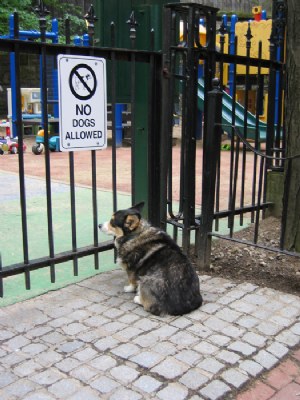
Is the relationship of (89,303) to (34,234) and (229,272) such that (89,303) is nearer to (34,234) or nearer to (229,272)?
(229,272)

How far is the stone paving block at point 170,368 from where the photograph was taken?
2.87 meters

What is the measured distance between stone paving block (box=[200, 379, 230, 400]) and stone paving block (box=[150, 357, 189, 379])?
188 mm

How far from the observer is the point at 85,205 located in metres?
6.65

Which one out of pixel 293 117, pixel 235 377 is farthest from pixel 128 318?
pixel 293 117

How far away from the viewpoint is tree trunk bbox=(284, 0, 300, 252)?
4414mm

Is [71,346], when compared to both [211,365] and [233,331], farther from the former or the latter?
[233,331]

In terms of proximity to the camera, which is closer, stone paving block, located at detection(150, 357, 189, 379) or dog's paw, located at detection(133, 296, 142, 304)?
stone paving block, located at detection(150, 357, 189, 379)

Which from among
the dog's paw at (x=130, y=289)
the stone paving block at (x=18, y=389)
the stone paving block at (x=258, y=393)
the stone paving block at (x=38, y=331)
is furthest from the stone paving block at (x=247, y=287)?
the stone paving block at (x=18, y=389)

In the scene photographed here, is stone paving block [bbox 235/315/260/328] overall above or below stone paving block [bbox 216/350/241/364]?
above

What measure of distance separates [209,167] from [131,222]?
3.15ft

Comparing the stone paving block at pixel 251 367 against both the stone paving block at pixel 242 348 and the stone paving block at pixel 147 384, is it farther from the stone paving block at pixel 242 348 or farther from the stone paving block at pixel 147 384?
the stone paving block at pixel 147 384

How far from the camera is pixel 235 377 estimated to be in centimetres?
288

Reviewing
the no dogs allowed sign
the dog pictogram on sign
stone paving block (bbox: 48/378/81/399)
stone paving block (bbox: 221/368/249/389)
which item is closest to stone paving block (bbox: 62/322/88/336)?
stone paving block (bbox: 48/378/81/399)

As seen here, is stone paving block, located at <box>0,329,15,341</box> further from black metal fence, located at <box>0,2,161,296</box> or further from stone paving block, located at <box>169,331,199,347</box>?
stone paving block, located at <box>169,331,199,347</box>
